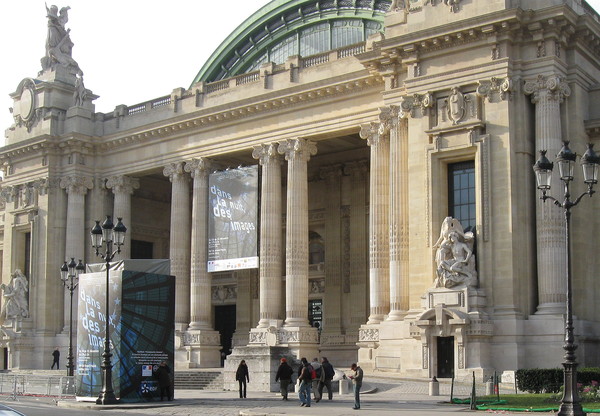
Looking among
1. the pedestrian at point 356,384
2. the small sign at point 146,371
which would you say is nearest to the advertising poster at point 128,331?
the small sign at point 146,371

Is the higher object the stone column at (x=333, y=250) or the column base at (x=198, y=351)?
the stone column at (x=333, y=250)

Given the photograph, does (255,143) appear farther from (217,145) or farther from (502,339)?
(502,339)

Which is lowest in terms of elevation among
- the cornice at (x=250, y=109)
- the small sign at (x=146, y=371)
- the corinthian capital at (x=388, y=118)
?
the small sign at (x=146, y=371)

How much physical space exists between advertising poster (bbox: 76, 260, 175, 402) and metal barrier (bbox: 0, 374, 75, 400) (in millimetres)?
5194

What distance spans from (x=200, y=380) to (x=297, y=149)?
41.3 feet

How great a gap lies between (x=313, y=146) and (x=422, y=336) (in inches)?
554

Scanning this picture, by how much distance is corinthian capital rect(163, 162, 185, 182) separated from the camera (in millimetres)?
52656

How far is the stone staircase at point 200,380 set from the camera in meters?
43.1

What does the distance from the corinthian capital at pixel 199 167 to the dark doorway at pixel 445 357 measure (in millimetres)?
19773

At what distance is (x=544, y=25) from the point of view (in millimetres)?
37250

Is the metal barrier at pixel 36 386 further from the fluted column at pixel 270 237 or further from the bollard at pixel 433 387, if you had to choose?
the bollard at pixel 433 387

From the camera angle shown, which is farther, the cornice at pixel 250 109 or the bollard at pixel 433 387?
the cornice at pixel 250 109

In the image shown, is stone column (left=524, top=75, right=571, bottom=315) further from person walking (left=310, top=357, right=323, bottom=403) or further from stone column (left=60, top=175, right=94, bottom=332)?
stone column (left=60, top=175, right=94, bottom=332)

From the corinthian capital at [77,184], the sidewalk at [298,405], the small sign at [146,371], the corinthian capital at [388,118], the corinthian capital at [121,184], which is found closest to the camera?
the sidewalk at [298,405]
